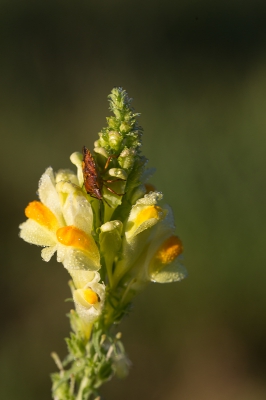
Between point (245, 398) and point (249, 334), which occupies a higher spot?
point (249, 334)

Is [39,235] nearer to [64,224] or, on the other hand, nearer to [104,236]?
[64,224]

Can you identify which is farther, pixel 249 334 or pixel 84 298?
pixel 249 334

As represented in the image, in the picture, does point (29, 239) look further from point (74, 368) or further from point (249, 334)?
point (249, 334)

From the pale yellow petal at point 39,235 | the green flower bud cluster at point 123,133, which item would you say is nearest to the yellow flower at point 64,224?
the pale yellow petal at point 39,235

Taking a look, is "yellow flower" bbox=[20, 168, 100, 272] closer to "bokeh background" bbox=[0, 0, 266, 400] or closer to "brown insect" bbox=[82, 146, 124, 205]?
"brown insect" bbox=[82, 146, 124, 205]

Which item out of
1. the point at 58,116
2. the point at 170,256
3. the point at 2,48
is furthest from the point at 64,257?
the point at 2,48

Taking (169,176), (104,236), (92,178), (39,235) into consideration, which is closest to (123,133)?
(92,178)

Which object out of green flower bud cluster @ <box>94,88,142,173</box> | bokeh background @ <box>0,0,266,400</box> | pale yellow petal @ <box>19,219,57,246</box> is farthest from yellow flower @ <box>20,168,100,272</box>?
bokeh background @ <box>0,0,266,400</box>
